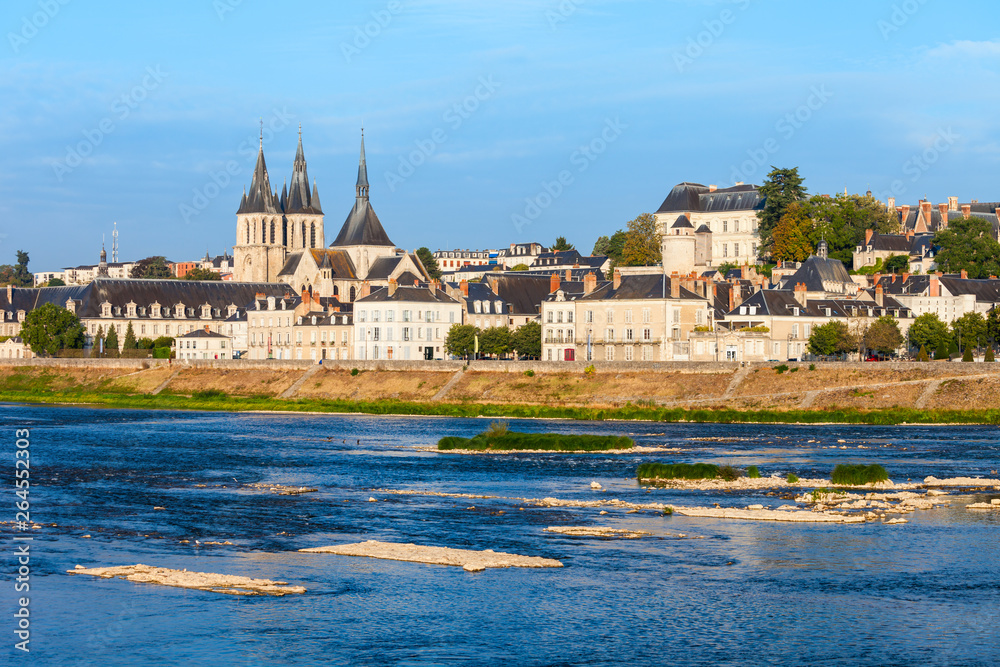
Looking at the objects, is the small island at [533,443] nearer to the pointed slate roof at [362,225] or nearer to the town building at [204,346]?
the town building at [204,346]

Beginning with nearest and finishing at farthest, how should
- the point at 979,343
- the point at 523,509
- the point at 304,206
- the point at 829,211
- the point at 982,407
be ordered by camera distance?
the point at 523,509, the point at 982,407, the point at 979,343, the point at 829,211, the point at 304,206

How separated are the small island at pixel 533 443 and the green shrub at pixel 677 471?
8.88 metres

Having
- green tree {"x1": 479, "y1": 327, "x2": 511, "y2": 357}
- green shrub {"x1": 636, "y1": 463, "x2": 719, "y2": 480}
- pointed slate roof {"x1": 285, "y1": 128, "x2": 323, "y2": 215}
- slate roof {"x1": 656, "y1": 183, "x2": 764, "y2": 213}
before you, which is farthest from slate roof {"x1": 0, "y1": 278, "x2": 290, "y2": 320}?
green shrub {"x1": 636, "y1": 463, "x2": 719, "y2": 480}

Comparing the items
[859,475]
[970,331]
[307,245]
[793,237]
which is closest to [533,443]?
[859,475]

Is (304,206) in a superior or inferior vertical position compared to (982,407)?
superior

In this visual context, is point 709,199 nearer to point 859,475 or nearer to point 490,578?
point 859,475

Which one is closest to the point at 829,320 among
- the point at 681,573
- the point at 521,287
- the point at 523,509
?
the point at 521,287

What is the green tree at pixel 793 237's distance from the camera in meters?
118

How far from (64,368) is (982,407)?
7090 cm

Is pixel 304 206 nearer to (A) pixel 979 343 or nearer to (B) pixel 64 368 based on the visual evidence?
(B) pixel 64 368

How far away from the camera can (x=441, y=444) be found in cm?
5309

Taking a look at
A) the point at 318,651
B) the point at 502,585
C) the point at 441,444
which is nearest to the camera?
the point at 318,651

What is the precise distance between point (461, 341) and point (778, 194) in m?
43.0

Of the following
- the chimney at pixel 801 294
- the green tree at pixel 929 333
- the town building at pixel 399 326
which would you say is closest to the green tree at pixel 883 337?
the green tree at pixel 929 333
